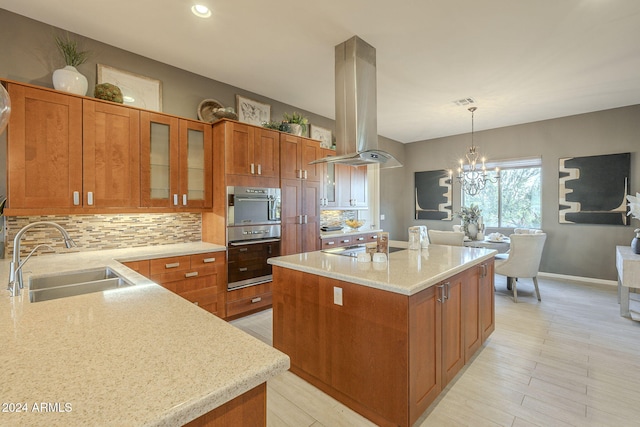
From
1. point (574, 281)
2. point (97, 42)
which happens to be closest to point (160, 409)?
point (97, 42)

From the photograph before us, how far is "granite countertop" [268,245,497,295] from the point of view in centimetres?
171

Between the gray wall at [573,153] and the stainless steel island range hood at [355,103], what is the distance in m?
4.09

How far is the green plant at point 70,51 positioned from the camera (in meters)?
2.62

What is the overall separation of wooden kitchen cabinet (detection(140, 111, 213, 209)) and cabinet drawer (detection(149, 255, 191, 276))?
592 mm

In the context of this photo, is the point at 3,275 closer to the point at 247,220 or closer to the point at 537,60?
the point at 247,220

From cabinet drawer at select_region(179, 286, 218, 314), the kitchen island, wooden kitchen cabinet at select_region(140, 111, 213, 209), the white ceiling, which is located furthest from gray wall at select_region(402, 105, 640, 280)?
cabinet drawer at select_region(179, 286, 218, 314)

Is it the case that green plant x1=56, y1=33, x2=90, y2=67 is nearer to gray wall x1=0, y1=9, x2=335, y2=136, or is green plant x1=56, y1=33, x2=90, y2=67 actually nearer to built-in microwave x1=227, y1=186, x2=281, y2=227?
gray wall x1=0, y1=9, x2=335, y2=136

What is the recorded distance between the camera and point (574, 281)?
4.98 m

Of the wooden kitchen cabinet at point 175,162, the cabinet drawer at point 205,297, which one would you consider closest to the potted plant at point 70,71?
the wooden kitchen cabinet at point 175,162

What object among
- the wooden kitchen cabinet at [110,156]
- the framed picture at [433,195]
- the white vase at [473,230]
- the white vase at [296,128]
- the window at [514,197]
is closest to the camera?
the wooden kitchen cabinet at [110,156]

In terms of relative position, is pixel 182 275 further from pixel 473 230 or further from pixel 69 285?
pixel 473 230

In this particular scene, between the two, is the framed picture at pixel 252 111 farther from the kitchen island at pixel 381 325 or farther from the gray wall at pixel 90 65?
the kitchen island at pixel 381 325

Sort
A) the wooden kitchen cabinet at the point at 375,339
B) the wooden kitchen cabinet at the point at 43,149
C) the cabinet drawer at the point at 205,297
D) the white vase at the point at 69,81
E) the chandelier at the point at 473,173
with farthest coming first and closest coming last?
the chandelier at the point at 473,173, the cabinet drawer at the point at 205,297, the white vase at the point at 69,81, the wooden kitchen cabinet at the point at 43,149, the wooden kitchen cabinet at the point at 375,339

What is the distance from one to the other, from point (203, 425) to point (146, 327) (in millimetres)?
492
